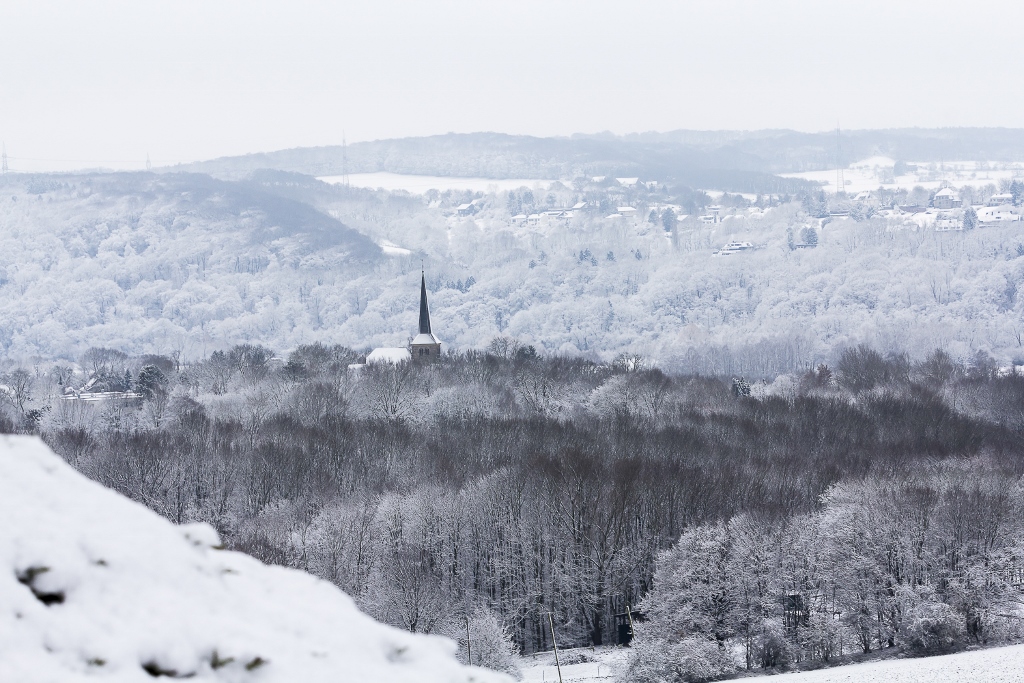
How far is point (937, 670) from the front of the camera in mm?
42469

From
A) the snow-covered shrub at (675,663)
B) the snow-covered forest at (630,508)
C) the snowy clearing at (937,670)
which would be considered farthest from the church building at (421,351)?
the snowy clearing at (937,670)

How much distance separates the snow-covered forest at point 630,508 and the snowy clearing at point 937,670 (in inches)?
121

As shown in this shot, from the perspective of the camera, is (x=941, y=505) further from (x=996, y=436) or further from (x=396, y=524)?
(x=996, y=436)

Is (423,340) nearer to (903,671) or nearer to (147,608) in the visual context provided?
(903,671)

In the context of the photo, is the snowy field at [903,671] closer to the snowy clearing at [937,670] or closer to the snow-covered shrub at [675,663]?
the snowy clearing at [937,670]

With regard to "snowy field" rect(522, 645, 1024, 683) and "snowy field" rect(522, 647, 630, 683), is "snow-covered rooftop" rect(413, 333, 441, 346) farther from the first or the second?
"snowy field" rect(522, 645, 1024, 683)

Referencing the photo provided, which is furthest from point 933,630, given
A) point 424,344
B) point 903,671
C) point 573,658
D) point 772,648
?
point 424,344

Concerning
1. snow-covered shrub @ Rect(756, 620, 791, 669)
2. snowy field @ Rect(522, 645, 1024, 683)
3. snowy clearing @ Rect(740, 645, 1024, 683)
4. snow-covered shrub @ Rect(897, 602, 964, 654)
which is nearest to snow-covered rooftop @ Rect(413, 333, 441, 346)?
snowy field @ Rect(522, 645, 1024, 683)

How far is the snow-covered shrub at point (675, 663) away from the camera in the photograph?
4525 centimetres

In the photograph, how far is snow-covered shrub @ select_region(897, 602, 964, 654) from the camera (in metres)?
48.8

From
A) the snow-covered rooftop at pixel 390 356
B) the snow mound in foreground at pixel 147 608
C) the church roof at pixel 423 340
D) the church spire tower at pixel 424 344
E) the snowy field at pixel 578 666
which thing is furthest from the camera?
the church roof at pixel 423 340

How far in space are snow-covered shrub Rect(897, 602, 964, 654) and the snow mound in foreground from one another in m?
40.6

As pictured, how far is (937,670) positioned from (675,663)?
788cm

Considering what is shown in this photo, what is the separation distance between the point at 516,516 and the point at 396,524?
5.05m
